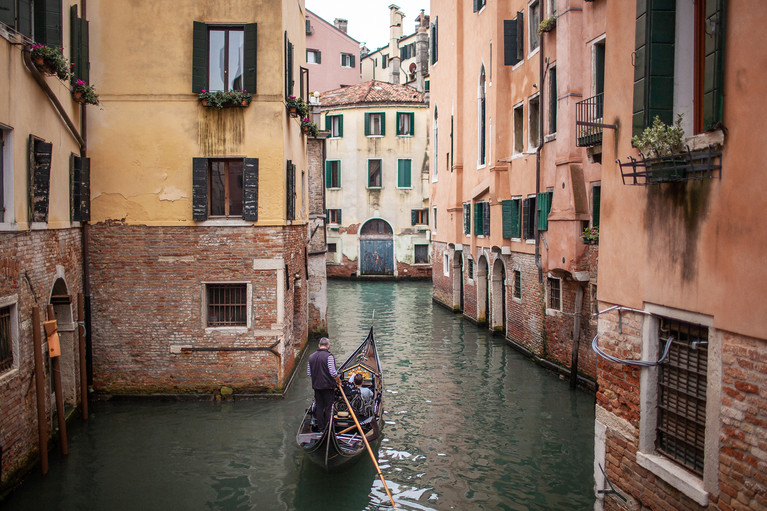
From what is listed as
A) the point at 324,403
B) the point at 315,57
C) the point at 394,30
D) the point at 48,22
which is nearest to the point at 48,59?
the point at 48,22

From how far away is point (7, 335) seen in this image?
26.0ft

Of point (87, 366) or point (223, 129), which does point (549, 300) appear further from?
point (87, 366)

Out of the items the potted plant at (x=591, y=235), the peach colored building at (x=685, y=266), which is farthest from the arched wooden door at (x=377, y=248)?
the peach colored building at (x=685, y=266)

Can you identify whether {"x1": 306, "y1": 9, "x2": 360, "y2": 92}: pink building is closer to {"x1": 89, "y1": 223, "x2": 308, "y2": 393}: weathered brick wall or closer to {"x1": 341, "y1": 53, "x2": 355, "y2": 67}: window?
{"x1": 341, "y1": 53, "x2": 355, "y2": 67}: window

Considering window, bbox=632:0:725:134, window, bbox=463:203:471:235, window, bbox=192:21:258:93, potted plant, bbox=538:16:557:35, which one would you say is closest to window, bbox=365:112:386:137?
window, bbox=463:203:471:235

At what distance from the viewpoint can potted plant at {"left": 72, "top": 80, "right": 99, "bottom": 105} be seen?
33.3 ft

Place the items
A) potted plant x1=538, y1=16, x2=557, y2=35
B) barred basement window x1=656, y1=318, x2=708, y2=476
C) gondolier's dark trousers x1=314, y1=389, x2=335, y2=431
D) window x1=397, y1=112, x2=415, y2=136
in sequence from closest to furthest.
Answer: barred basement window x1=656, y1=318, x2=708, y2=476
gondolier's dark trousers x1=314, y1=389, x2=335, y2=431
potted plant x1=538, y1=16, x2=557, y2=35
window x1=397, y1=112, x2=415, y2=136

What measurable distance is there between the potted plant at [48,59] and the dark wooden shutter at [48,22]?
1.33 ft

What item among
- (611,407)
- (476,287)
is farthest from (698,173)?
(476,287)

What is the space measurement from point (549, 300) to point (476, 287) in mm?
5917

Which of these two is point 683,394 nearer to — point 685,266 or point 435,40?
point 685,266

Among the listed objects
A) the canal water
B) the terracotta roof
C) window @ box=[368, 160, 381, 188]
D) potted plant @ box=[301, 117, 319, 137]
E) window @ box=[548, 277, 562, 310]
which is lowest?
the canal water

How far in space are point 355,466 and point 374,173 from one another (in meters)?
24.3

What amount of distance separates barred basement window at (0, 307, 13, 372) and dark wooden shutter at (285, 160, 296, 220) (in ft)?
15.9
